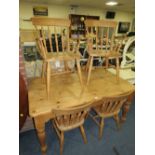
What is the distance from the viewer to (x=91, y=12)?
22.8 feet

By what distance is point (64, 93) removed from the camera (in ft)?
6.32

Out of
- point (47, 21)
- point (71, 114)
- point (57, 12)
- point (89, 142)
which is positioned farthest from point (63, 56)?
point (57, 12)

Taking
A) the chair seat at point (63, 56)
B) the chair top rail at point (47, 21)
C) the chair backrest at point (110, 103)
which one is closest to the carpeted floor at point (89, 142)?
the chair backrest at point (110, 103)

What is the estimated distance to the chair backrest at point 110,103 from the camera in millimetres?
1798

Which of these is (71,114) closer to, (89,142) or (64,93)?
(64,93)

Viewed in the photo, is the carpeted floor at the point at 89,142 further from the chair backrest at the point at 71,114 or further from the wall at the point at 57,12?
the wall at the point at 57,12

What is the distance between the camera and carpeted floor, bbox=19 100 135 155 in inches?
75.3

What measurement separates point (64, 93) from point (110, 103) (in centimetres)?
61

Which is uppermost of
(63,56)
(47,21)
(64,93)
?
(47,21)

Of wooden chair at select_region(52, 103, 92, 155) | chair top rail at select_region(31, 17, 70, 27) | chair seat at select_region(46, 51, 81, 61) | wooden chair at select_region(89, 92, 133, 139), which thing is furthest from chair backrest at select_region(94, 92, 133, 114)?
chair top rail at select_region(31, 17, 70, 27)
